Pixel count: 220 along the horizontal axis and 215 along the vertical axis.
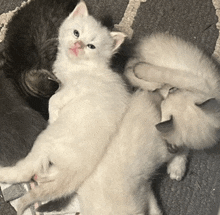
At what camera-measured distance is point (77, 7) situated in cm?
136

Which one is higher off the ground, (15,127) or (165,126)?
(165,126)

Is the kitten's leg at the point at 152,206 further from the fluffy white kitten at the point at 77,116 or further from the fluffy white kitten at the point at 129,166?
the fluffy white kitten at the point at 77,116

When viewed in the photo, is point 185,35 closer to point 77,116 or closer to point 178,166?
point 178,166

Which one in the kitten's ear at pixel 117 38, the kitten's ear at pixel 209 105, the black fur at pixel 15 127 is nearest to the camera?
the kitten's ear at pixel 209 105

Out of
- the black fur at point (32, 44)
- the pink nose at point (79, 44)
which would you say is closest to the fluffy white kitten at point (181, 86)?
the pink nose at point (79, 44)

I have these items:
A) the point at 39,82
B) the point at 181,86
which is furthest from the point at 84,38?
the point at 181,86

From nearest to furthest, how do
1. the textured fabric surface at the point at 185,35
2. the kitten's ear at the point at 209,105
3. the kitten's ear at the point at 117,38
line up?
the kitten's ear at the point at 209,105 → the kitten's ear at the point at 117,38 → the textured fabric surface at the point at 185,35

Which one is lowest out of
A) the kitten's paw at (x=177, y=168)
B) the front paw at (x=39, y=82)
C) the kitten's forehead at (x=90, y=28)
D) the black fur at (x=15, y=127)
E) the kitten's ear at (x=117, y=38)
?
the kitten's paw at (x=177, y=168)

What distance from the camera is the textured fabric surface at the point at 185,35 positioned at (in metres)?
1.52

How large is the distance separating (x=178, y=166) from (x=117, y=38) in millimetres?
605

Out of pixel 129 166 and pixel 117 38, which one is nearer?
pixel 129 166

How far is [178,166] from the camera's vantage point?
1.48 metres

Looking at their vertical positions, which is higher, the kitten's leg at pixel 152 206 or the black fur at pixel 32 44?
the black fur at pixel 32 44

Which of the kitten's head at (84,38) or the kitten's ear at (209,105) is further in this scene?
the kitten's head at (84,38)
